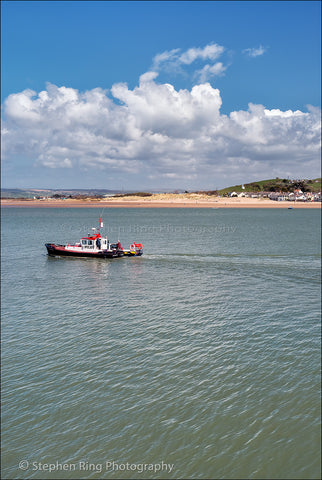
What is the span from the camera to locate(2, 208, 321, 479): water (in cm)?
1329

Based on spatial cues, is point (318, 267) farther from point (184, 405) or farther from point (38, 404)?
point (38, 404)

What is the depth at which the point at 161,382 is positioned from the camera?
17938mm

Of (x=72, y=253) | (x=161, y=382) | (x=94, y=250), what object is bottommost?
(x=161, y=382)

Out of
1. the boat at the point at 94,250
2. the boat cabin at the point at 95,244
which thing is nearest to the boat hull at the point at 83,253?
the boat at the point at 94,250

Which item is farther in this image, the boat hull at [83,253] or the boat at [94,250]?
the boat at [94,250]

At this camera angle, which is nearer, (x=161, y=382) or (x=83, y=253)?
(x=161, y=382)

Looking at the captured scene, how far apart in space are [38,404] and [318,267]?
44590 mm

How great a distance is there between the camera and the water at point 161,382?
13289 millimetres

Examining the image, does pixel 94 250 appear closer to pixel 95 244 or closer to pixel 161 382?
pixel 95 244

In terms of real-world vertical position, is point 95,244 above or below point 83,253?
above

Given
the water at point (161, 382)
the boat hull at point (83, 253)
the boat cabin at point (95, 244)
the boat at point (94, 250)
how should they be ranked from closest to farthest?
the water at point (161, 382), the boat hull at point (83, 253), the boat at point (94, 250), the boat cabin at point (95, 244)

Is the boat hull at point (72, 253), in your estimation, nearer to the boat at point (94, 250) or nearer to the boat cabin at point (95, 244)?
the boat at point (94, 250)

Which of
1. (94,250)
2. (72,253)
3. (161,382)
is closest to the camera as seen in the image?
(161,382)

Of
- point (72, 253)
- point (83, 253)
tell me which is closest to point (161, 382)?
point (83, 253)
